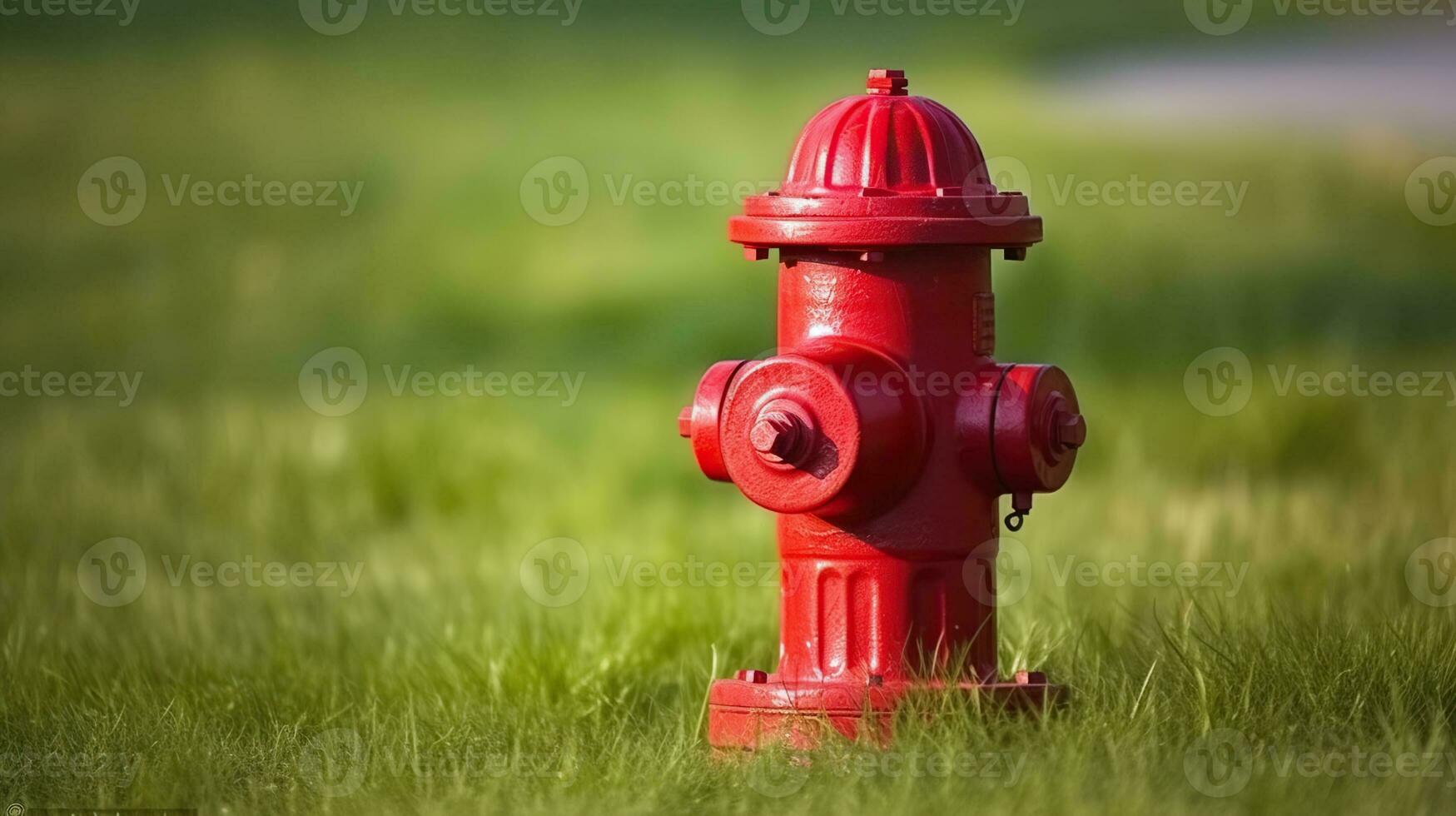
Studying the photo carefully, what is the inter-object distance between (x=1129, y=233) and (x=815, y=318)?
149 inches

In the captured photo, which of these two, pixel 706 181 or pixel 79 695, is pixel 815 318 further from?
pixel 706 181

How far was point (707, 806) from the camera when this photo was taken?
9.24 ft

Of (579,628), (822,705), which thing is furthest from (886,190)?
(579,628)

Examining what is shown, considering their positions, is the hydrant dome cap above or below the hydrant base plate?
above

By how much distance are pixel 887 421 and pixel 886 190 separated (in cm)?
43

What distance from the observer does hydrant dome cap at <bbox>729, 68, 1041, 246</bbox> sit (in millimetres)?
3121

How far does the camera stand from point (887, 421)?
3055 mm

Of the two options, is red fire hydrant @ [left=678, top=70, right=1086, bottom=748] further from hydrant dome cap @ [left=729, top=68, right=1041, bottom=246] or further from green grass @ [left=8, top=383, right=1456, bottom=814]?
green grass @ [left=8, top=383, right=1456, bottom=814]

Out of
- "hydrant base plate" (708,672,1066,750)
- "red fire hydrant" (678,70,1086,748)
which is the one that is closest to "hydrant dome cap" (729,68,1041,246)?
"red fire hydrant" (678,70,1086,748)

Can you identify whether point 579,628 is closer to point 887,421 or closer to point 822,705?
point 822,705

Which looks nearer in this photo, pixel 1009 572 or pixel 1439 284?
pixel 1009 572

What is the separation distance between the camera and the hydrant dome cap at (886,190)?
123 inches

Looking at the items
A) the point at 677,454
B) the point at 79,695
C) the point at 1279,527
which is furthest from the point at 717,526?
the point at 79,695

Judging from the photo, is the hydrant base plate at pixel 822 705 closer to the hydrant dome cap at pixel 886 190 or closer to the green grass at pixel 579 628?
the green grass at pixel 579 628
